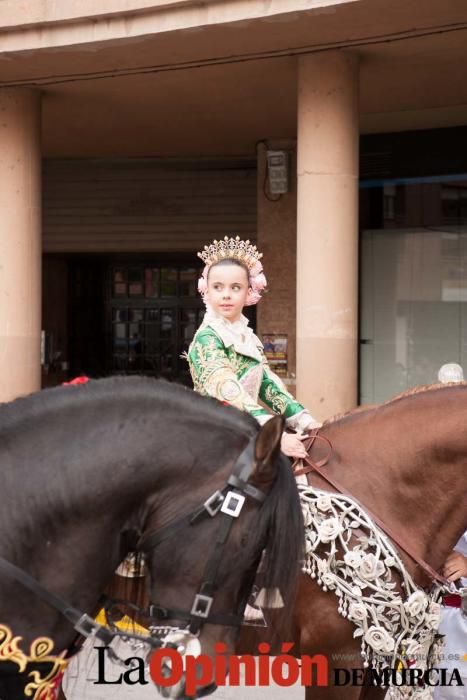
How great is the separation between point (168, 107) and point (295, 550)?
8128 millimetres

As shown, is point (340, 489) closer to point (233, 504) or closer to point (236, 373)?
point (236, 373)

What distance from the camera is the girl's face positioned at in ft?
13.0

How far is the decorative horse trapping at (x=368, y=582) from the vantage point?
340 cm

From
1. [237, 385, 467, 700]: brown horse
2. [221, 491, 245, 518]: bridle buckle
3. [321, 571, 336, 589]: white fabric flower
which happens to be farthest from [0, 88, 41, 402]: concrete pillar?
[221, 491, 245, 518]: bridle buckle

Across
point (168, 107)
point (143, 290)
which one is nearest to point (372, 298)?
point (168, 107)

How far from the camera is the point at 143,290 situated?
1394 centimetres

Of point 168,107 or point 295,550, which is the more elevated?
point 168,107

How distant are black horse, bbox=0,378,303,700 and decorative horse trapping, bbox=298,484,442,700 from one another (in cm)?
123

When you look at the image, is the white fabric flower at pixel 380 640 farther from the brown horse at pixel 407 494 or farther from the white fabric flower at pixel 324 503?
the white fabric flower at pixel 324 503

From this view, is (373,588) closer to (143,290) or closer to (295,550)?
(295,550)

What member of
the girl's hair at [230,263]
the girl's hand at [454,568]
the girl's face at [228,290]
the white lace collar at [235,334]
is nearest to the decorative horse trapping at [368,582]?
the girl's hand at [454,568]

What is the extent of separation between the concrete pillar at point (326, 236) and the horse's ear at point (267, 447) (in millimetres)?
5697

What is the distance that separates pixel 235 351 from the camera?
3934mm

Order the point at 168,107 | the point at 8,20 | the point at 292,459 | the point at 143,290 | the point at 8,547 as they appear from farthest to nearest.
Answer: the point at 143,290
the point at 168,107
the point at 8,20
the point at 292,459
the point at 8,547
